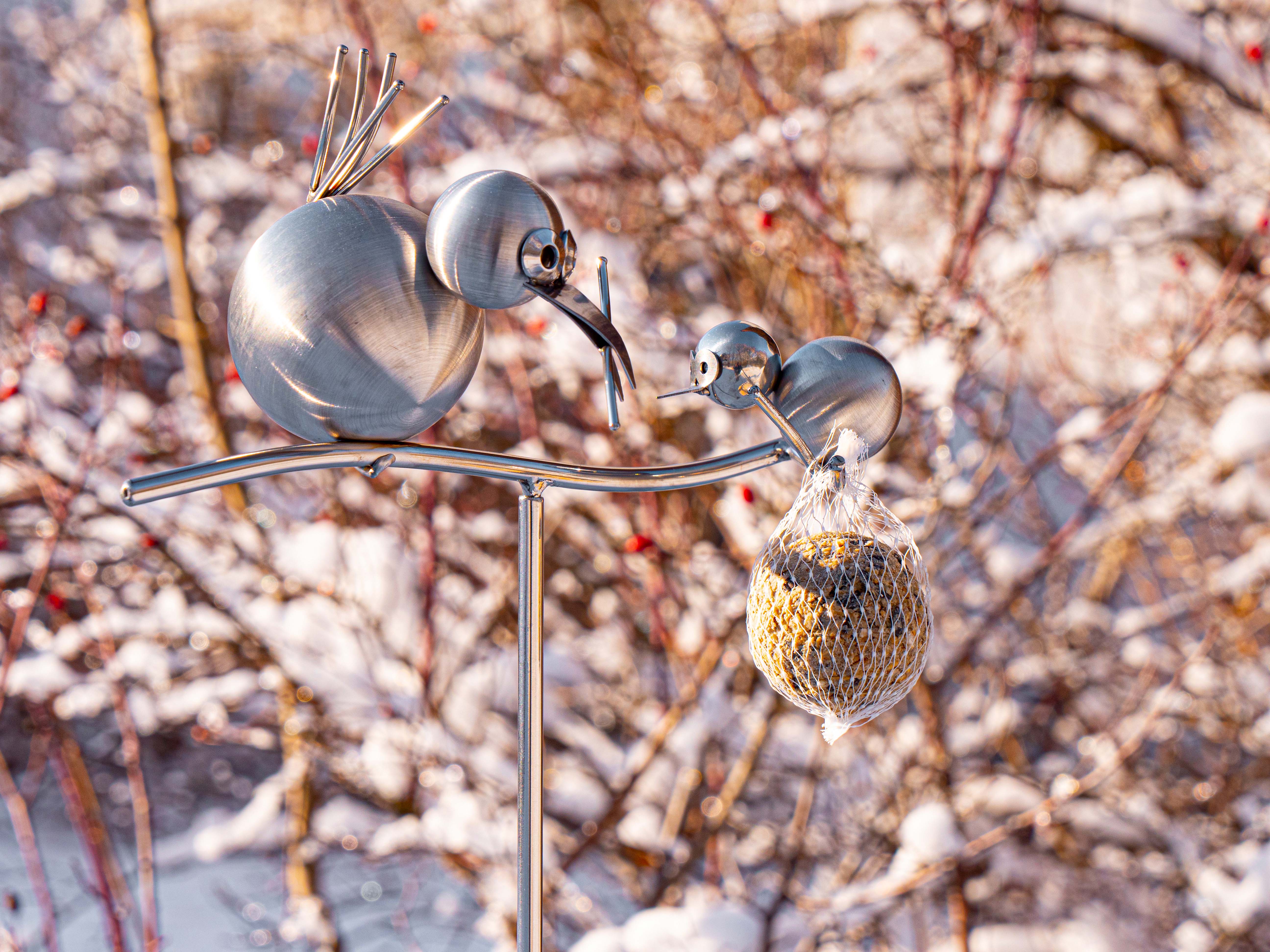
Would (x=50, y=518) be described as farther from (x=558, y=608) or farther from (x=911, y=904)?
(x=911, y=904)

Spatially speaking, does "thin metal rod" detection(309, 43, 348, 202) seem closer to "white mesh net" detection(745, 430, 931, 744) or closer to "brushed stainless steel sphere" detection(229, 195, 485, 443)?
"brushed stainless steel sphere" detection(229, 195, 485, 443)

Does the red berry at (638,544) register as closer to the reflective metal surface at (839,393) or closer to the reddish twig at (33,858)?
the reflective metal surface at (839,393)

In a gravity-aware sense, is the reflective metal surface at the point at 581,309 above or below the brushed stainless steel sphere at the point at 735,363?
below

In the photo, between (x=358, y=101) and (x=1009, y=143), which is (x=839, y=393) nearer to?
(x=358, y=101)

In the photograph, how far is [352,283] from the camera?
26 centimetres

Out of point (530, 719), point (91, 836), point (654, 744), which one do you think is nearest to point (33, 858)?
point (91, 836)

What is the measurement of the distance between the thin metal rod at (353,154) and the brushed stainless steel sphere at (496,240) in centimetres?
3

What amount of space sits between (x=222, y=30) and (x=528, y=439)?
38.9 inches

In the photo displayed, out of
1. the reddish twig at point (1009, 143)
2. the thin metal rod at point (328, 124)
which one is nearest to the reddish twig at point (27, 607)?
the thin metal rod at point (328, 124)

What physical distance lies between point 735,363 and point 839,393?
40mm

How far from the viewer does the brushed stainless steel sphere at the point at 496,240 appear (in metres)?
0.25

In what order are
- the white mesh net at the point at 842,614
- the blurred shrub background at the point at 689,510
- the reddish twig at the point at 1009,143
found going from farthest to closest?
the blurred shrub background at the point at 689,510, the reddish twig at the point at 1009,143, the white mesh net at the point at 842,614

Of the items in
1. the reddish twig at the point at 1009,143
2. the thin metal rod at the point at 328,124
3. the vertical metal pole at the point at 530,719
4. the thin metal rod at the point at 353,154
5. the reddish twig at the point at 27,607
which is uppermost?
the reddish twig at the point at 1009,143

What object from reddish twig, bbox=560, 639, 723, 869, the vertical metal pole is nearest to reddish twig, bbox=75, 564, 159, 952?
reddish twig, bbox=560, 639, 723, 869
